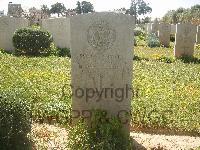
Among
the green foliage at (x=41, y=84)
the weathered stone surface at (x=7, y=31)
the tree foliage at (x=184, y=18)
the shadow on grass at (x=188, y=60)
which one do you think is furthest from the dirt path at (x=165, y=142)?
the tree foliage at (x=184, y=18)

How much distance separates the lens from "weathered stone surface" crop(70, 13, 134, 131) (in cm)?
536

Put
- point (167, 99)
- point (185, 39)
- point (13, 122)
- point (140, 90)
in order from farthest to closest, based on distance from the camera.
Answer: point (185, 39) → point (140, 90) → point (167, 99) → point (13, 122)

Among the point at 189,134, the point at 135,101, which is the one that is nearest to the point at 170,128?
the point at 189,134

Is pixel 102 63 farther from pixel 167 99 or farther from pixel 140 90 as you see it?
pixel 140 90

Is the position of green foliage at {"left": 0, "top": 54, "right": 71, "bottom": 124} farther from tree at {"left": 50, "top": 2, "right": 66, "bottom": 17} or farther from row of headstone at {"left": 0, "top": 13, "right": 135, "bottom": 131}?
tree at {"left": 50, "top": 2, "right": 66, "bottom": 17}

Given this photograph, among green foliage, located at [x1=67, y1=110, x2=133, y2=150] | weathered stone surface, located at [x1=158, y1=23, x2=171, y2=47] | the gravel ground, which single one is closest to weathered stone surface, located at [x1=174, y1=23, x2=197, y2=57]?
weathered stone surface, located at [x1=158, y1=23, x2=171, y2=47]

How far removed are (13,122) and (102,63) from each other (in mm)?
1722

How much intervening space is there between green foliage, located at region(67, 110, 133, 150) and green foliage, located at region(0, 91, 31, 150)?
0.85 m

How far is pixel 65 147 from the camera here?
5.36m

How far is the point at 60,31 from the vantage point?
18844 millimetres

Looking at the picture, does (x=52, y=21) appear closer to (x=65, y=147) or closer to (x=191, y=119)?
(x=191, y=119)

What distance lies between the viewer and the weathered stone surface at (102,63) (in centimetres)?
536

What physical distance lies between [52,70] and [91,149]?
7.59 metres

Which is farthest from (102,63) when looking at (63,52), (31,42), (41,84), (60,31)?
(60,31)
